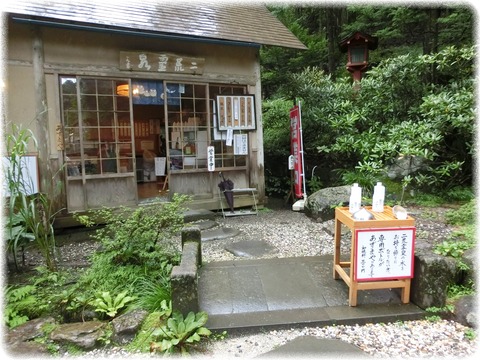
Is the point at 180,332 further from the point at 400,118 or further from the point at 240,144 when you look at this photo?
the point at 400,118

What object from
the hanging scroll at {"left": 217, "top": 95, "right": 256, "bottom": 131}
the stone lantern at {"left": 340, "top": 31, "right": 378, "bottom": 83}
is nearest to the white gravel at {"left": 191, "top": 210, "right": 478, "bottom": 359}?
the hanging scroll at {"left": 217, "top": 95, "right": 256, "bottom": 131}

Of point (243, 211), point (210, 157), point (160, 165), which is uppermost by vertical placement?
point (210, 157)

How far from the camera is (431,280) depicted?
11.3 feet

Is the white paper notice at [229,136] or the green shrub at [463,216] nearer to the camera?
the green shrub at [463,216]

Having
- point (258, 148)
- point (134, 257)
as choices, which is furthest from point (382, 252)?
point (258, 148)

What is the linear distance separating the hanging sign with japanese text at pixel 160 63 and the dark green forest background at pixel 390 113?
10.9 feet

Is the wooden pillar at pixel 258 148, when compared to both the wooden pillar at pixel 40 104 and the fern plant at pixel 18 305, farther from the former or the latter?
the fern plant at pixel 18 305

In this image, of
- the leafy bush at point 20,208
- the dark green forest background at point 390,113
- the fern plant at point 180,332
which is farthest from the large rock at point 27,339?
the dark green forest background at point 390,113

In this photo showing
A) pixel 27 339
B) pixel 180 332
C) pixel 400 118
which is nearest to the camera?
pixel 180 332

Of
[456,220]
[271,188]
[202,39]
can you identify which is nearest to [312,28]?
[271,188]

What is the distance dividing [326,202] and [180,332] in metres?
5.08

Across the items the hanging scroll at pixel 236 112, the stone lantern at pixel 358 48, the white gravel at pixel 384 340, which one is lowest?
the white gravel at pixel 384 340

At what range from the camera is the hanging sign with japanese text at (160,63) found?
7354mm

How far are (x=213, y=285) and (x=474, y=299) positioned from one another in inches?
111
